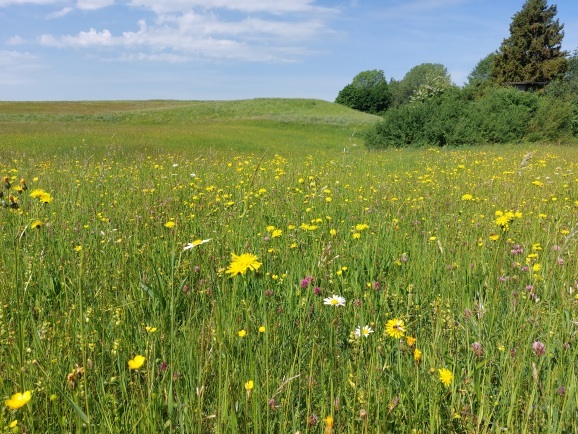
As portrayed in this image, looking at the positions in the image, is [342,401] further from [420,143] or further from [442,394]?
[420,143]

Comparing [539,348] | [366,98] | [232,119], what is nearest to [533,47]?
[232,119]

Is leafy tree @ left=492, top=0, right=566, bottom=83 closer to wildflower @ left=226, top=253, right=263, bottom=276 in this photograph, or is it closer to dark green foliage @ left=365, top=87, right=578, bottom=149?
dark green foliage @ left=365, top=87, right=578, bottom=149

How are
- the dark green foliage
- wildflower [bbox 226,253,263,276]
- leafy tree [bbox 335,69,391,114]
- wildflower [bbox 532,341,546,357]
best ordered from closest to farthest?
wildflower [bbox 226,253,263,276] < wildflower [bbox 532,341,546,357] < the dark green foliage < leafy tree [bbox 335,69,391,114]

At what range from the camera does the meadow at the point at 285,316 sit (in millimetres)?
1359

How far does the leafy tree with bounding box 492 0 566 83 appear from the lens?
141ft

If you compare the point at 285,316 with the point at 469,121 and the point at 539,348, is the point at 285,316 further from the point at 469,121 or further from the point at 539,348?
the point at 469,121

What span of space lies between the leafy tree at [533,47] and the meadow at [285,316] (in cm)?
4597

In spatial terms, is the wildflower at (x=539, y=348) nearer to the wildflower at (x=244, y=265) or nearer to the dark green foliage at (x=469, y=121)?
the wildflower at (x=244, y=265)

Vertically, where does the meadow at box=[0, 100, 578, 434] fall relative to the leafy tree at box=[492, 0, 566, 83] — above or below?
below

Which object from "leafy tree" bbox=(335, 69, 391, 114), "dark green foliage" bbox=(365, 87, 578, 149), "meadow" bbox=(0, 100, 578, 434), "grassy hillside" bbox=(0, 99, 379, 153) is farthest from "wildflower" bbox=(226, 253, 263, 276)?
"leafy tree" bbox=(335, 69, 391, 114)

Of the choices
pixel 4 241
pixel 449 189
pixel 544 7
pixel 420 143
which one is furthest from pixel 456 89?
pixel 544 7

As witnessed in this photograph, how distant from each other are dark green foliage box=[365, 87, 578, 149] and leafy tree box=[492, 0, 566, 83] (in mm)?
25675

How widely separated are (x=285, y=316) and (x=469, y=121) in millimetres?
19001

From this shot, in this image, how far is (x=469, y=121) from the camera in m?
18.6
